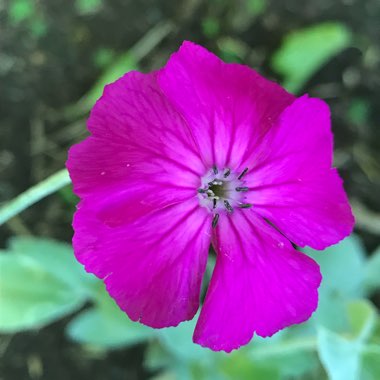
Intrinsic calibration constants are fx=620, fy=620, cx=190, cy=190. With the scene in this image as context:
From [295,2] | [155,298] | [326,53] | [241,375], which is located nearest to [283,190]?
[155,298]

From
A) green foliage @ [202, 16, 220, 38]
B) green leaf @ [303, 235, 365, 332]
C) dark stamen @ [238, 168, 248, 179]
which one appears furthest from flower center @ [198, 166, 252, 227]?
green foliage @ [202, 16, 220, 38]

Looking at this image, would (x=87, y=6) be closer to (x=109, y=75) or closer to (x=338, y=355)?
→ (x=109, y=75)

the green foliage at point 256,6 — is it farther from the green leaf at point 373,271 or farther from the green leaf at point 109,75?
the green leaf at point 373,271

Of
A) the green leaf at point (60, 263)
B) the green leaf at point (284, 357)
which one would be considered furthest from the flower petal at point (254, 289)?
the green leaf at point (60, 263)

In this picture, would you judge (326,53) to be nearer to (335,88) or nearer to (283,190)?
(335,88)

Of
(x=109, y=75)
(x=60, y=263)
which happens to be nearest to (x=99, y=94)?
(x=109, y=75)

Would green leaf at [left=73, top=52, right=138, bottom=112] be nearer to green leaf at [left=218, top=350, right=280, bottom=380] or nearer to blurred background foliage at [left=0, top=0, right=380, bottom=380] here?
blurred background foliage at [left=0, top=0, right=380, bottom=380]
